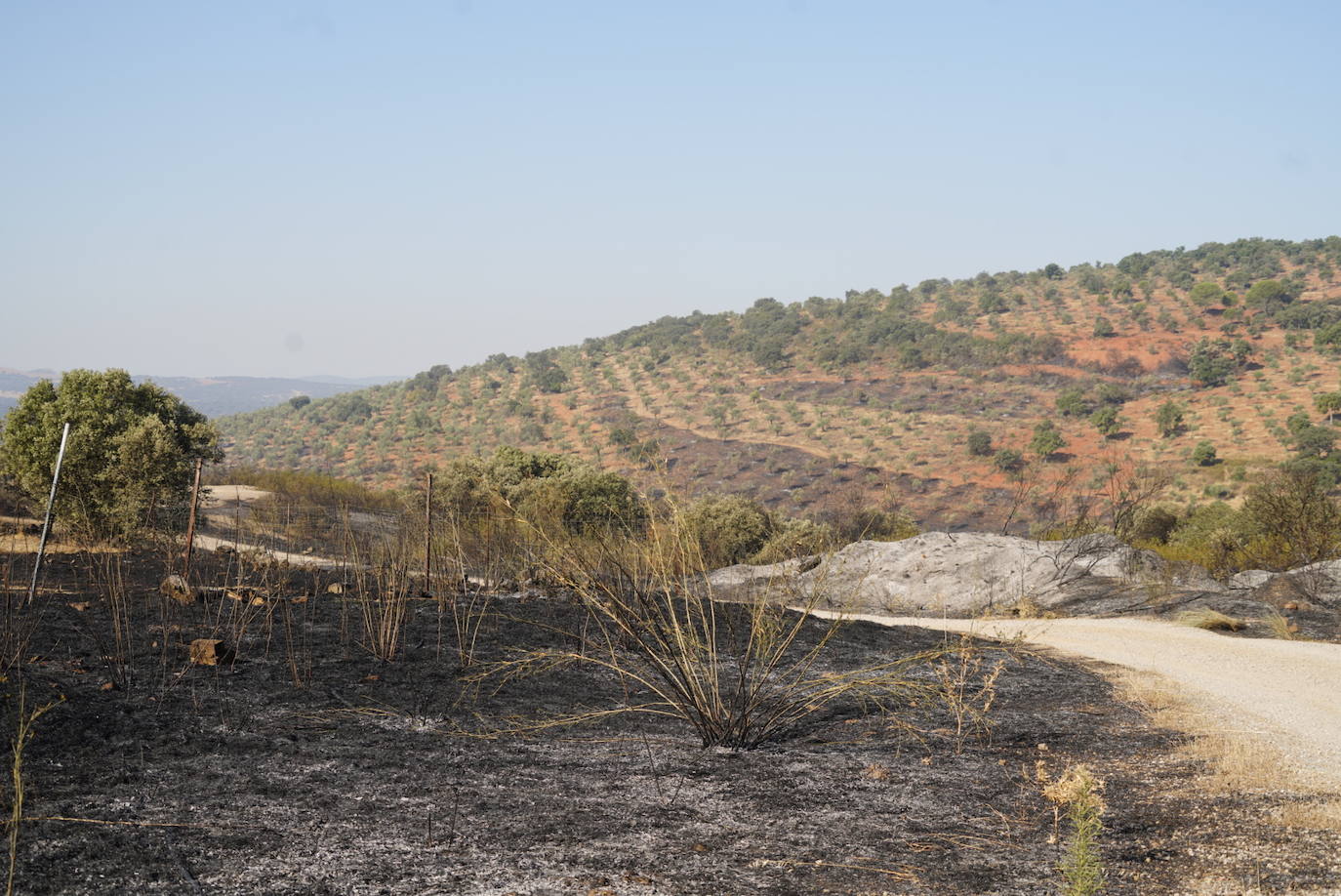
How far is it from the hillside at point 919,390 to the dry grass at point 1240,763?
25740 millimetres

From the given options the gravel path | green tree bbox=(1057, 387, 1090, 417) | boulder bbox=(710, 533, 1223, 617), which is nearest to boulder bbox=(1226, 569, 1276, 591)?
boulder bbox=(710, 533, 1223, 617)

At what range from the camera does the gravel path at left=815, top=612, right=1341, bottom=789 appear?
7.04 meters

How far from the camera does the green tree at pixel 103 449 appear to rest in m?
15.9

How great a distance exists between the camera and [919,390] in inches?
2143

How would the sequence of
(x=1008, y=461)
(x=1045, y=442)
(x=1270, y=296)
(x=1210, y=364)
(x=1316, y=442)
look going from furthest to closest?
1. (x=1270, y=296)
2. (x=1210, y=364)
3. (x=1045, y=442)
4. (x=1008, y=461)
5. (x=1316, y=442)

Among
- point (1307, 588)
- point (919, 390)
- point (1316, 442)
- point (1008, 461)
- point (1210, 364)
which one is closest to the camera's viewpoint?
point (1307, 588)

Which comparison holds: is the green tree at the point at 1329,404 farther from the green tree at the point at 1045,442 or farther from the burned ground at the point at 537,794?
the burned ground at the point at 537,794

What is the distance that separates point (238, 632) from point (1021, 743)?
5.86 metres

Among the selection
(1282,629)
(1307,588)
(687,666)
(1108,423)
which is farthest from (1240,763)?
(1108,423)

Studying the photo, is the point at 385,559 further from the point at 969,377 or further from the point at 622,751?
the point at 969,377

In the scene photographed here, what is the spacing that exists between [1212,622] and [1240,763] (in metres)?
7.58

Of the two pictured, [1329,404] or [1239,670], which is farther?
[1329,404]

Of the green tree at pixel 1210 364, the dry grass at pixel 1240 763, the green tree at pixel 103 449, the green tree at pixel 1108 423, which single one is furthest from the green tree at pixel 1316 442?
the green tree at pixel 103 449

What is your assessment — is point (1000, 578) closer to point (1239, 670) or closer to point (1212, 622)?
point (1212, 622)
